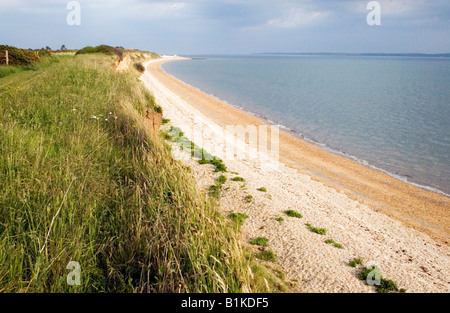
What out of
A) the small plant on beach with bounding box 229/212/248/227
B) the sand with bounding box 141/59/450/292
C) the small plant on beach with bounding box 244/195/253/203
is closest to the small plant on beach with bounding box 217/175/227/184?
the sand with bounding box 141/59/450/292

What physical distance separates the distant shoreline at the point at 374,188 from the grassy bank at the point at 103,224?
22.3ft

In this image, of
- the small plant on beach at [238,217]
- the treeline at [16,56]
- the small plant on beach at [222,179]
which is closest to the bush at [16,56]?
the treeline at [16,56]

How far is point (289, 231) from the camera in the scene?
7.30 m

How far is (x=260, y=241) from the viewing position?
680 centimetres

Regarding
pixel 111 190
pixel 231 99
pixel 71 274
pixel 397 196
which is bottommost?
pixel 397 196

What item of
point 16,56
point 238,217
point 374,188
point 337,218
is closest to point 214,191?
point 238,217

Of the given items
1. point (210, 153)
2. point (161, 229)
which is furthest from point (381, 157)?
point (161, 229)

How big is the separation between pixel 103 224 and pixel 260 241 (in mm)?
3169

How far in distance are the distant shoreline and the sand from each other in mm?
36

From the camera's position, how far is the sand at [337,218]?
20.1 feet

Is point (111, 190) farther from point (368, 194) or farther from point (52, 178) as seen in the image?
point (368, 194)

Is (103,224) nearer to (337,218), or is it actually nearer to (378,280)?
(378,280)
